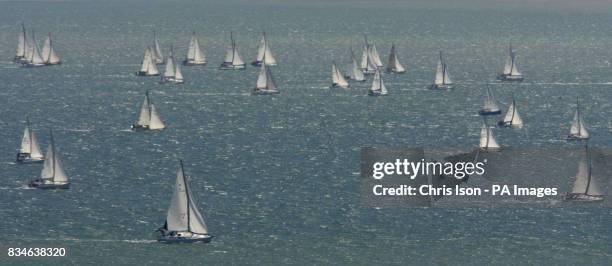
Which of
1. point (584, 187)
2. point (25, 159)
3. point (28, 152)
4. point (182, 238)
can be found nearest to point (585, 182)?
point (584, 187)

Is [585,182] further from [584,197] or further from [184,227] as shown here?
[184,227]

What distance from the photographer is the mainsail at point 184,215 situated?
486ft

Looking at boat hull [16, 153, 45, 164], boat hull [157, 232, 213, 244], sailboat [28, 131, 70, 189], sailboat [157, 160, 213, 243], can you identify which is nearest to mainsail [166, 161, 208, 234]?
sailboat [157, 160, 213, 243]

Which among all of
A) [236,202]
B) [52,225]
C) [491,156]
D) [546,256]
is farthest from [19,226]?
[491,156]

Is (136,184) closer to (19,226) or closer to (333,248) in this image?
(19,226)

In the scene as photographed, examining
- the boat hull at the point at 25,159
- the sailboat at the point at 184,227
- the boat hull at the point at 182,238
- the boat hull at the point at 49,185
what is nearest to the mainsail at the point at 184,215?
the sailboat at the point at 184,227

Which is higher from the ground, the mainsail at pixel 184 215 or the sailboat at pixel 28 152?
the sailboat at pixel 28 152

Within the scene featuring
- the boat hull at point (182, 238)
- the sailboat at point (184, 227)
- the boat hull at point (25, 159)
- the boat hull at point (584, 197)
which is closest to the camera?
the sailboat at point (184, 227)

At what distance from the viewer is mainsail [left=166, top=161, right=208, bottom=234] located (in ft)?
486

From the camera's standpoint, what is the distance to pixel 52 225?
520 feet

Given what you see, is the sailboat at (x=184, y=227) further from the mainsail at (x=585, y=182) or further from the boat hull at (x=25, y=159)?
the boat hull at (x=25, y=159)

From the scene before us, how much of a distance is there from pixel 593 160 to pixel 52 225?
2396 inches

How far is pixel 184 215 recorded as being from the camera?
5896 inches

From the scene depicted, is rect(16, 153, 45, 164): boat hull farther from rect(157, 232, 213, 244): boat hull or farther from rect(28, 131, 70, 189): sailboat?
rect(157, 232, 213, 244): boat hull
